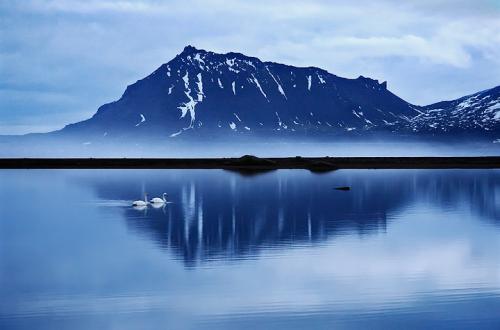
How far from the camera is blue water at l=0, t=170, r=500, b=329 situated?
18.5 m

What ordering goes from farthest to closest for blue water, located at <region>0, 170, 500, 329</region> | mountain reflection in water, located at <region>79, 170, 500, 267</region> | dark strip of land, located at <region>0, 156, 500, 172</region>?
1. dark strip of land, located at <region>0, 156, 500, 172</region>
2. mountain reflection in water, located at <region>79, 170, 500, 267</region>
3. blue water, located at <region>0, 170, 500, 329</region>

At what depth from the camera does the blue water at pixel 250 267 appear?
60.6 feet

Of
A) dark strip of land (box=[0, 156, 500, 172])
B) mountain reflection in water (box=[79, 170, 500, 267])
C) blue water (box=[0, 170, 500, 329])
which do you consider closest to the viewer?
blue water (box=[0, 170, 500, 329])

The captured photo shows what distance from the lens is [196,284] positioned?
73.3ft

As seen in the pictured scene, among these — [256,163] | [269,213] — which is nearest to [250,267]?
[269,213]

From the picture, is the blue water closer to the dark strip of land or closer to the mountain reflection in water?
the mountain reflection in water

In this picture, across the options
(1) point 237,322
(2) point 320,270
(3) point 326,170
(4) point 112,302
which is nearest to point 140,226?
(2) point 320,270

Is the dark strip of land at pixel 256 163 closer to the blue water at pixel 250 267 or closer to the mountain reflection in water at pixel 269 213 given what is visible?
the mountain reflection in water at pixel 269 213

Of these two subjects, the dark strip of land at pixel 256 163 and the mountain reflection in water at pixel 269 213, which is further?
the dark strip of land at pixel 256 163

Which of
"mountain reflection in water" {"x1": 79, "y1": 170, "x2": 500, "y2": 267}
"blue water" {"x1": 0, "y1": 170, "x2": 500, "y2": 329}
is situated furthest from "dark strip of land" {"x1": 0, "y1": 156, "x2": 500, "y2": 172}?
"blue water" {"x1": 0, "y1": 170, "x2": 500, "y2": 329}

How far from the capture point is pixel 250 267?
1003 inches

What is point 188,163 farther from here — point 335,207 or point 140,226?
point 140,226

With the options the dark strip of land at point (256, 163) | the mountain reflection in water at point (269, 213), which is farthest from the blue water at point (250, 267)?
the dark strip of land at point (256, 163)

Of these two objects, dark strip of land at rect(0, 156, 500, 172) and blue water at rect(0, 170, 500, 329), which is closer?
blue water at rect(0, 170, 500, 329)
